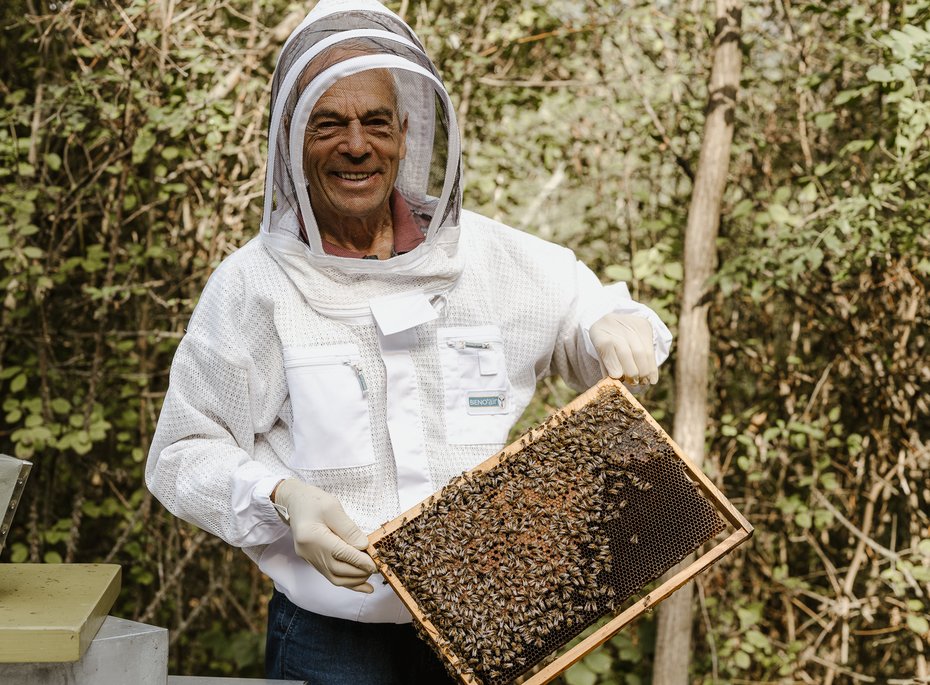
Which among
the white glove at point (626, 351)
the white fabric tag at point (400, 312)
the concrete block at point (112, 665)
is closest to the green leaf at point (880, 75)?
the white glove at point (626, 351)

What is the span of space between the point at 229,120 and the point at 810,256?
2.39 metres

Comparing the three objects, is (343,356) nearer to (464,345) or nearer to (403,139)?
(464,345)

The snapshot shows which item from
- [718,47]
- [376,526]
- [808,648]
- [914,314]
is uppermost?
[718,47]

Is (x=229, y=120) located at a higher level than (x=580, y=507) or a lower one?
higher

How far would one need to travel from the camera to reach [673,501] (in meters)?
1.95

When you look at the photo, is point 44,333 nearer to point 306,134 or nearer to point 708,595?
point 306,134

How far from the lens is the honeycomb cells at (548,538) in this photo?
178 cm

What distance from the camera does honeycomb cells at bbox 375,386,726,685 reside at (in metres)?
1.78

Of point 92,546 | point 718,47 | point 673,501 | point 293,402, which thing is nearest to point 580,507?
point 673,501

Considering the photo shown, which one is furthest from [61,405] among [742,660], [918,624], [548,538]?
[918,624]

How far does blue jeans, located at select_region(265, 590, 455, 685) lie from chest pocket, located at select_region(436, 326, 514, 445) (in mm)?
481

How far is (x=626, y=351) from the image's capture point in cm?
202

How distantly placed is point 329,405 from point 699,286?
211 cm

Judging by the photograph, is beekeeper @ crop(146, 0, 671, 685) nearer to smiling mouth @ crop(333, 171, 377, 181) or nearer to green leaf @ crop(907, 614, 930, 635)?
smiling mouth @ crop(333, 171, 377, 181)
